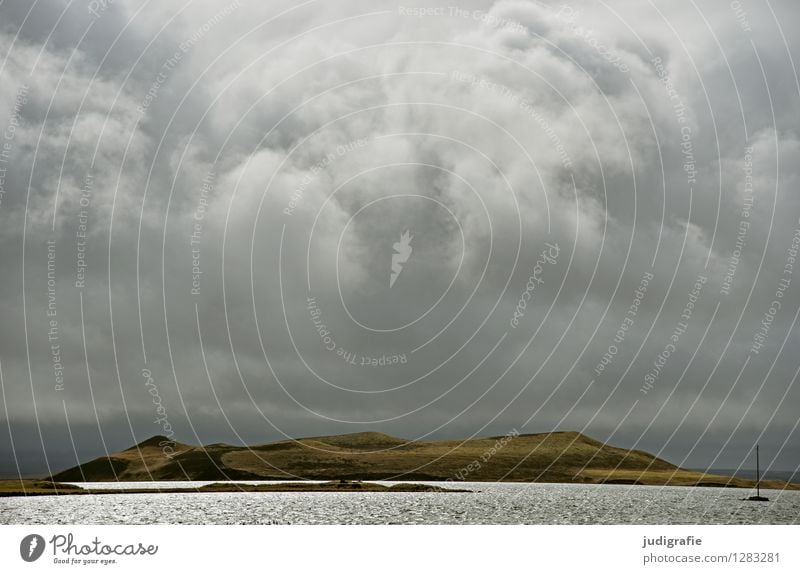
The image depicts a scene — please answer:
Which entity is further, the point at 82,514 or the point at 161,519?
the point at 82,514
